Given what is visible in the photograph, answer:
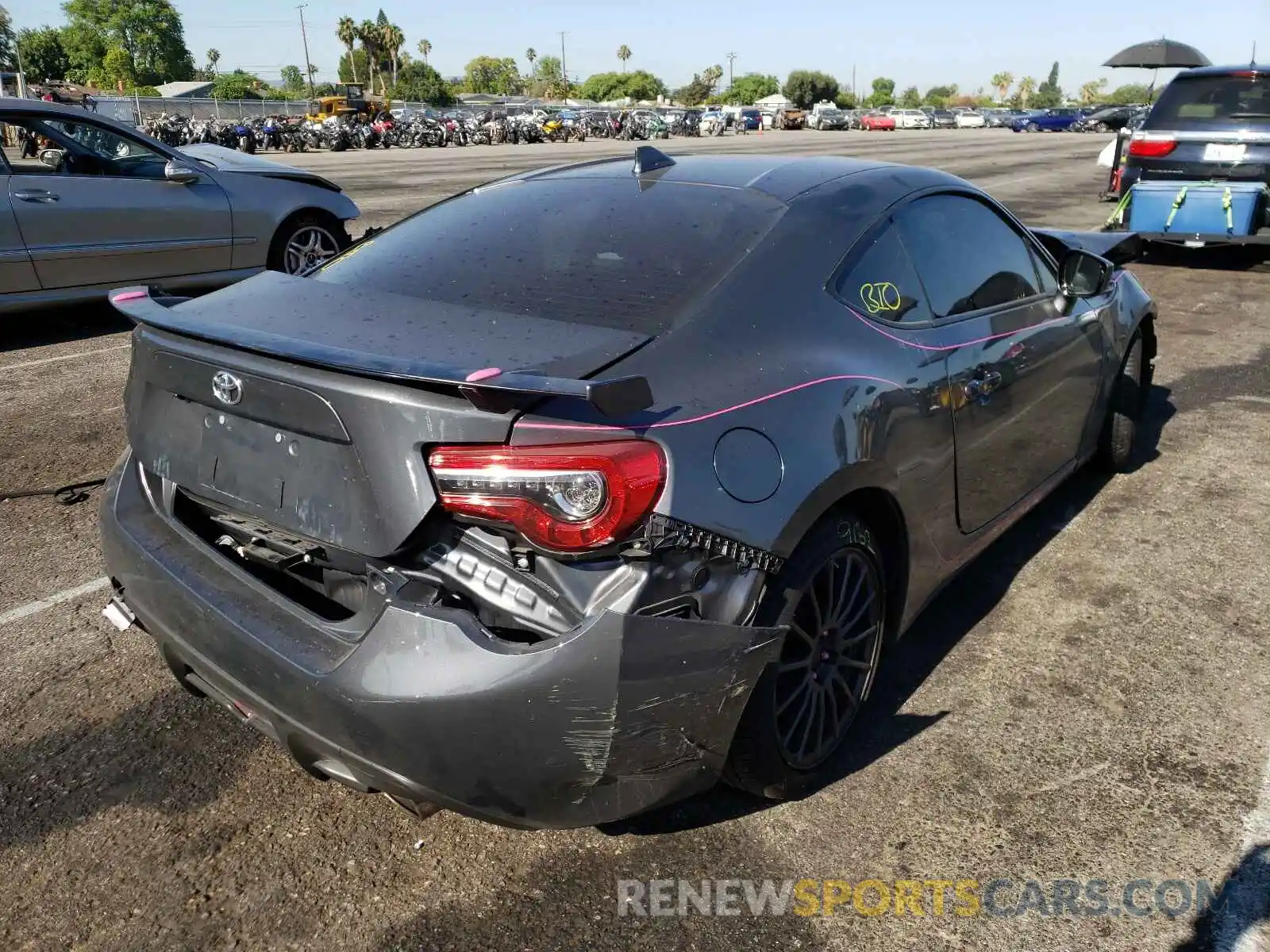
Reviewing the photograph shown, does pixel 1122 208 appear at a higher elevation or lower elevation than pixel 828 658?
higher

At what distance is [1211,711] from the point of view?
10.5 ft

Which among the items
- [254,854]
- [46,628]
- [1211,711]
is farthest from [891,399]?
[46,628]

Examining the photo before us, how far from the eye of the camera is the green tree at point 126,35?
116 m

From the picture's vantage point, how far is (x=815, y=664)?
9.04 ft

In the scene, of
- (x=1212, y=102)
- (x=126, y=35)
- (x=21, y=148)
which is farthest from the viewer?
(x=126, y=35)

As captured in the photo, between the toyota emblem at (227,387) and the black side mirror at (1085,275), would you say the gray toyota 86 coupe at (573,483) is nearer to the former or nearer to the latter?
the toyota emblem at (227,387)

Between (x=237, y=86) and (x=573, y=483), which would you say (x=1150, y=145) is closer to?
(x=573, y=483)

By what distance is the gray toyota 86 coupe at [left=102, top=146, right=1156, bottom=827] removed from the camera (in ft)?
7.07

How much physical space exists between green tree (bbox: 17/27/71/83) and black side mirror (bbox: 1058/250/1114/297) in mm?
126920

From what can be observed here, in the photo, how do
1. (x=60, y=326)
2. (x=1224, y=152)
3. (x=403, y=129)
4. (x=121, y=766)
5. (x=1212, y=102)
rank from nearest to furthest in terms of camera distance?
(x=121, y=766), (x=60, y=326), (x=1224, y=152), (x=1212, y=102), (x=403, y=129)

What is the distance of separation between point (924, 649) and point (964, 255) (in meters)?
1.36

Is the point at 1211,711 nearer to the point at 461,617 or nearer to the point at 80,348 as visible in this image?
the point at 461,617

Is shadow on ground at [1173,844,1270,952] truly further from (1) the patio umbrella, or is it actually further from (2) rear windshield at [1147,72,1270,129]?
(1) the patio umbrella

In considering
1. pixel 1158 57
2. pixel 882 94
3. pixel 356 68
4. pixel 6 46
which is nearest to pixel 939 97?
pixel 882 94
